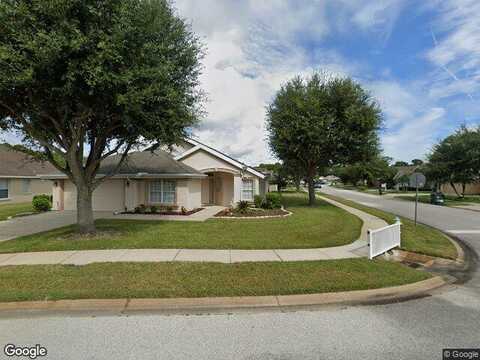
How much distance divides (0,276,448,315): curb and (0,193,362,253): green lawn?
340cm

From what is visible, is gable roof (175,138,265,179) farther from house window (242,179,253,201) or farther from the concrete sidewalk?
the concrete sidewalk

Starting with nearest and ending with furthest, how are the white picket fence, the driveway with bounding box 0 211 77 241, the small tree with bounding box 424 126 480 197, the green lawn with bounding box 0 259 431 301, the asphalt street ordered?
the asphalt street < the green lawn with bounding box 0 259 431 301 < the white picket fence < the driveway with bounding box 0 211 77 241 < the small tree with bounding box 424 126 480 197

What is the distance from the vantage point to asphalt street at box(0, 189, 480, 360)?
336 cm

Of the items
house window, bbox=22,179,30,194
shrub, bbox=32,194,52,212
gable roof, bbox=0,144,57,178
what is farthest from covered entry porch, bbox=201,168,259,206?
house window, bbox=22,179,30,194

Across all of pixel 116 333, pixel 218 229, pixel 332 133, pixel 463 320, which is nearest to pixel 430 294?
pixel 463 320

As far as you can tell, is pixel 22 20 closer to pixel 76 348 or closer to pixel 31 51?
pixel 31 51

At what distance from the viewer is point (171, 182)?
671 inches

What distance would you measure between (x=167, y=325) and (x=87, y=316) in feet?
4.46

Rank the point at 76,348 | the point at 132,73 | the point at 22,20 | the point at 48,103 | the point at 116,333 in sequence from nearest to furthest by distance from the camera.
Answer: the point at 76,348, the point at 116,333, the point at 22,20, the point at 132,73, the point at 48,103

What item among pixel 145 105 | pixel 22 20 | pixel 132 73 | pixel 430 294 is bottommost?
pixel 430 294

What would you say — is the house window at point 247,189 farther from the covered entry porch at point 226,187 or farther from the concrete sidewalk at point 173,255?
the concrete sidewalk at point 173,255

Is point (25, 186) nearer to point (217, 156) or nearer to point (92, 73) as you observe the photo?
point (217, 156)

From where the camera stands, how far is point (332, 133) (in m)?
18.6

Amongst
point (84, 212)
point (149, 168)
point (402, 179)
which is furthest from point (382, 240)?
point (402, 179)
